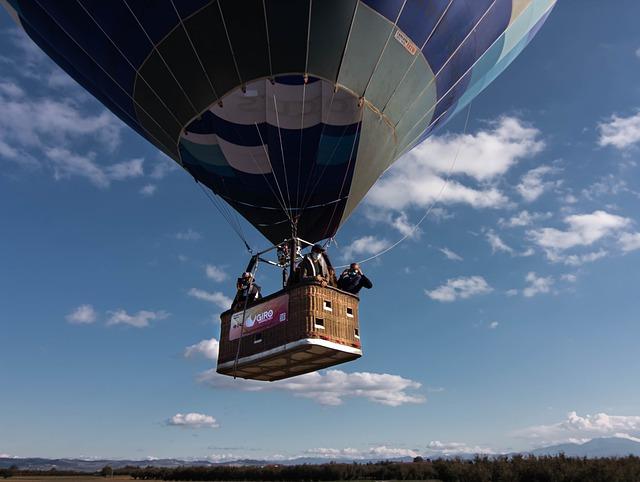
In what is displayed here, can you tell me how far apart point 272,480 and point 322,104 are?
23.6 metres

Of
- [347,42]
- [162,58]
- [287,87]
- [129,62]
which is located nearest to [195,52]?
[162,58]

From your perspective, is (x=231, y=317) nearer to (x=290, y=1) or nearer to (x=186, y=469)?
(x=290, y=1)

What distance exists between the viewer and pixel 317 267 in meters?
9.21

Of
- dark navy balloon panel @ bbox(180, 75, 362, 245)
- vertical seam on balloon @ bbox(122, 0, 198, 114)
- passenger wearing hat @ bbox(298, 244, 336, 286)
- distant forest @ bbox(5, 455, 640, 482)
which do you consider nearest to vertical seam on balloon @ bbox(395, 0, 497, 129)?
dark navy balloon panel @ bbox(180, 75, 362, 245)

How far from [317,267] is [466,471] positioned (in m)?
12.8

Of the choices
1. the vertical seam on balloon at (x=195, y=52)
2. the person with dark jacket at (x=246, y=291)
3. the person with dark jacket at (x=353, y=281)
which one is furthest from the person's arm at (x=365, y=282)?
the vertical seam on balloon at (x=195, y=52)

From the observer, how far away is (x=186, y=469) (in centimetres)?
3309

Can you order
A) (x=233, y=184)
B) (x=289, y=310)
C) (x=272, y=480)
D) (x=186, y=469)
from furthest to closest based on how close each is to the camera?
(x=186, y=469) → (x=272, y=480) → (x=233, y=184) → (x=289, y=310)

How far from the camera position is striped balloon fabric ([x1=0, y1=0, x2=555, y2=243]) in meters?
9.03

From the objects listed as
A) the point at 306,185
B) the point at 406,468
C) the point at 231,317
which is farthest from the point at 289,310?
the point at 406,468

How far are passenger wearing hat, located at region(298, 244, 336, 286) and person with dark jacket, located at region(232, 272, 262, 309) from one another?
4.01 ft

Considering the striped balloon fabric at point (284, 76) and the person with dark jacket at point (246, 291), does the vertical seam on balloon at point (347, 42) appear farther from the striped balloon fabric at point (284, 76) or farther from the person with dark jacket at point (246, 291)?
the person with dark jacket at point (246, 291)

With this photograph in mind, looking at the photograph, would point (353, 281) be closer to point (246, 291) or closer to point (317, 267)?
point (317, 267)

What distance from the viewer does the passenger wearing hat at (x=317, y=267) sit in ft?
29.7
